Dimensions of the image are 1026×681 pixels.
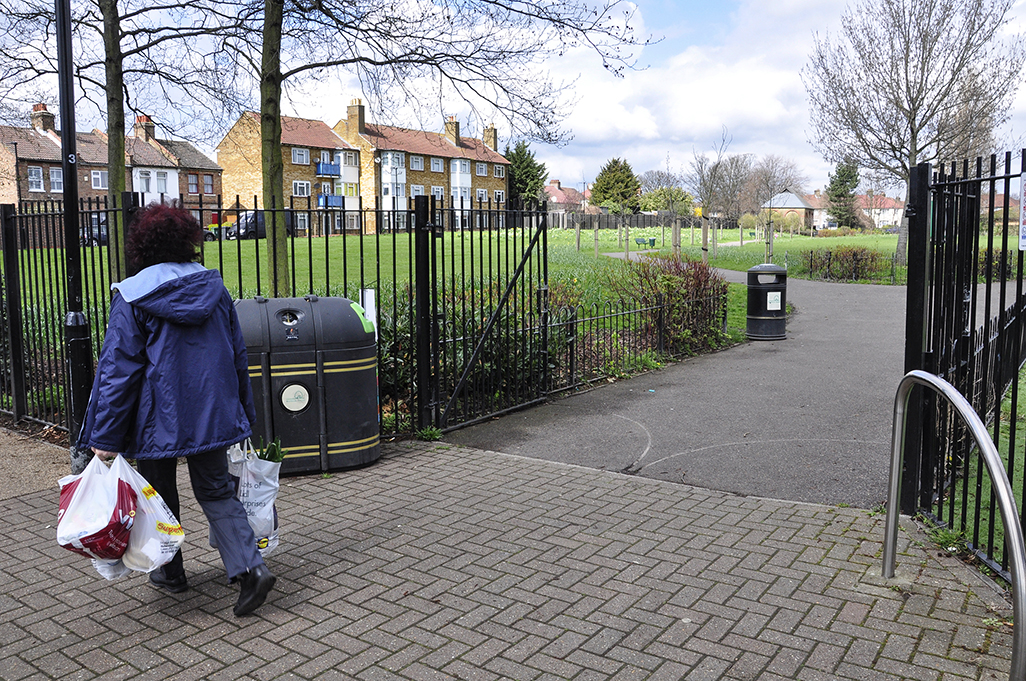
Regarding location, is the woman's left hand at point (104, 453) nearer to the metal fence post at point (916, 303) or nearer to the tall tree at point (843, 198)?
the metal fence post at point (916, 303)

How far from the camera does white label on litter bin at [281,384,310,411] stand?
19.0ft

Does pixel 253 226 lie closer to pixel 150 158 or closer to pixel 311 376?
pixel 311 376

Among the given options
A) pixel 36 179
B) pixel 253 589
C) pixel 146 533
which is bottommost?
pixel 253 589

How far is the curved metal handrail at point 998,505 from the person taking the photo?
8.45 feet

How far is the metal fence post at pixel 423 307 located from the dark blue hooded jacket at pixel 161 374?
3147 millimetres

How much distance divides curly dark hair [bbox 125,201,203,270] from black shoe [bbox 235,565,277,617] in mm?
1473

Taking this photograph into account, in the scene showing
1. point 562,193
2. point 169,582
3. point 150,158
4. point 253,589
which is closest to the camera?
point 253,589

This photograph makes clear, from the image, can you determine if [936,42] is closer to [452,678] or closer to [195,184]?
[452,678]

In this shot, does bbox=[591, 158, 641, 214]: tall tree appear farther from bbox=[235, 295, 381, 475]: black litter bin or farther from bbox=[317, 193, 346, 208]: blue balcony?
bbox=[235, 295, 381, 475]: black litter bin

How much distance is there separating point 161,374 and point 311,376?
7.13ft

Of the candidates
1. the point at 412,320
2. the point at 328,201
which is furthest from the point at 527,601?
the point at 328,201

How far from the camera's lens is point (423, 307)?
6914 millimetres

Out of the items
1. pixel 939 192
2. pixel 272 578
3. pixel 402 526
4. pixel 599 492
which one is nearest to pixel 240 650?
pixel 272 578

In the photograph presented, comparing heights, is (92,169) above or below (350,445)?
above
